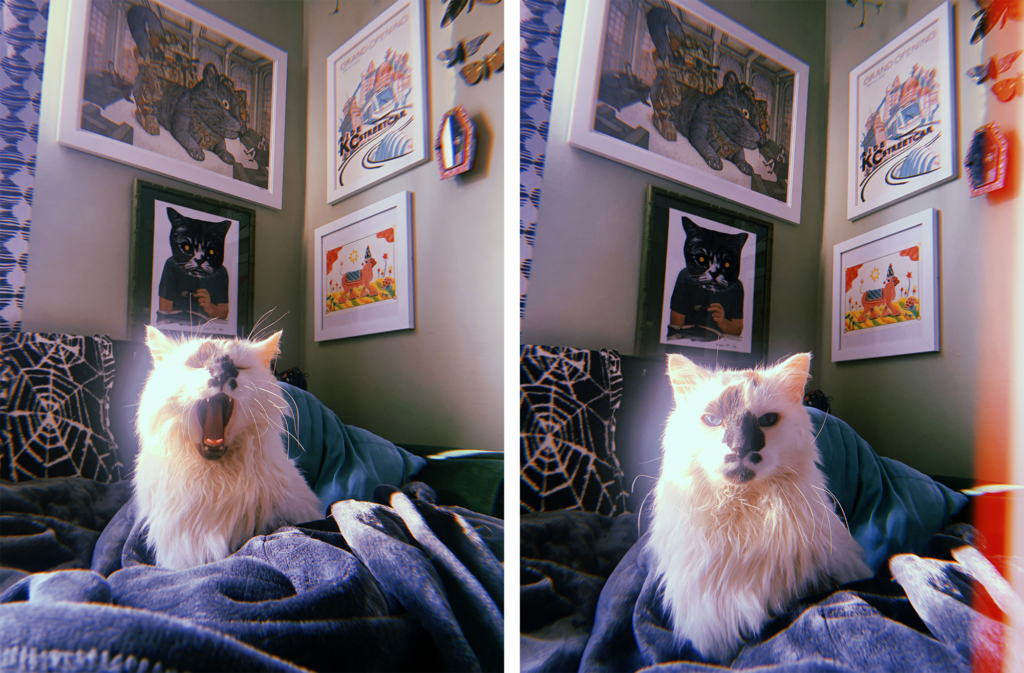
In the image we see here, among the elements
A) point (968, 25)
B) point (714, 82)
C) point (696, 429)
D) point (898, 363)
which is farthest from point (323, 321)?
point (968, 25)

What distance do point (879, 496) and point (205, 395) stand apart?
1.19 m

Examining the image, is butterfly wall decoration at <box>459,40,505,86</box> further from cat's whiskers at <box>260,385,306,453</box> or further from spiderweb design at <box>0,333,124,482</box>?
spiderweb design at <box>0,333,124,482</box>

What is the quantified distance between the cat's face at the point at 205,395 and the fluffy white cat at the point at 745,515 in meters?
0.80

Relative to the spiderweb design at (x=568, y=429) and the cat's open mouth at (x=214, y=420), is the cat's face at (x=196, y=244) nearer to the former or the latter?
the cat's open mouth at (x=214, y=420)

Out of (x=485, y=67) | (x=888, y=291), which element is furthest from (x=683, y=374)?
(x=485, y=67)

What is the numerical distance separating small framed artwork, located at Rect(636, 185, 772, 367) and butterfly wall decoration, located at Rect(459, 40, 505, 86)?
1.41 feet

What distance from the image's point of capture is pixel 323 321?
1.03 meters

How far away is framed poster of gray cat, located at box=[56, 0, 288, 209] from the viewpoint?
920mm

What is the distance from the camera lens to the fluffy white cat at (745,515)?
847 millimetres

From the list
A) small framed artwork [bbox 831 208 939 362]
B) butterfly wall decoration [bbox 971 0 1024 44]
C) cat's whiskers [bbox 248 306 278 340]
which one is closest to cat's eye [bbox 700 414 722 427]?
small framed artwork [bbox 831 208 939 362]

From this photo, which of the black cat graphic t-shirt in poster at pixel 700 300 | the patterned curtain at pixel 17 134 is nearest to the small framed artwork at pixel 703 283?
the black cat graphic t-shirt in poster at pixel 700 300

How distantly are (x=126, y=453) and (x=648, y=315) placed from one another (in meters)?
1.00

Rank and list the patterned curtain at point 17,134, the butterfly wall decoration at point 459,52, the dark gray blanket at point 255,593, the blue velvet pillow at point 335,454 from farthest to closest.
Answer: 1. the butterfly wall decoration at point 459,52
2. the blue velvet pillow at point 335,454
3. the patterned curtain at point 17,134
4. the dark gray blanket at point 255,593

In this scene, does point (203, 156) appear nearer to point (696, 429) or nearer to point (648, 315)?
point (648, 315)
